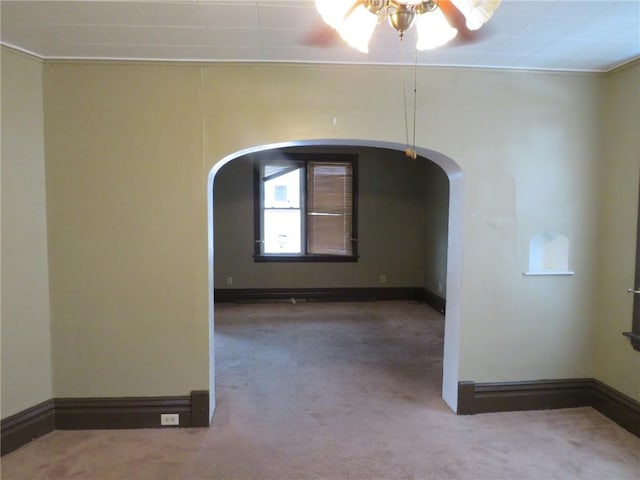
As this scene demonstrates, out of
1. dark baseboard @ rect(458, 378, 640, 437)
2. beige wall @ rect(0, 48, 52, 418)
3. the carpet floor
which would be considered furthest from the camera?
dark baseboard @ rect(458, 378, 640, 437)

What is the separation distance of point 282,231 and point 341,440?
4276mm

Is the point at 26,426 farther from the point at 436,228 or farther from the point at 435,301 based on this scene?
the point at 436,228

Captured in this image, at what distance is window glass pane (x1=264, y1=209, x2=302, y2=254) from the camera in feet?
21.2

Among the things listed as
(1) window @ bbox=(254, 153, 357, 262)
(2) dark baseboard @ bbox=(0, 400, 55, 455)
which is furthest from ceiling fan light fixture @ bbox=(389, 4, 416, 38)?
(1) window @ bbox=(254, 153, 357, 262)

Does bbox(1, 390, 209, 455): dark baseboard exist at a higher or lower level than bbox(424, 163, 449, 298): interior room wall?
lower

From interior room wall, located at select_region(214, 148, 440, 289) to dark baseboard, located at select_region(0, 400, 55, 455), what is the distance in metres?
3.84

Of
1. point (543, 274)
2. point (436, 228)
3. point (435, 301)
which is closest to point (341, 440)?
point (543, 274)

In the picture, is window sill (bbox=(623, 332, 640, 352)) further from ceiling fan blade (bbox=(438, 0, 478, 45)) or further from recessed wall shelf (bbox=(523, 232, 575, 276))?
ceiling fan blade (bbox=(438, 0, 478, 45))

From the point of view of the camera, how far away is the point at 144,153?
2631 millimetres

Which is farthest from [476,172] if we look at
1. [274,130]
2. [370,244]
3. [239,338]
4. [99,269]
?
[370,244]

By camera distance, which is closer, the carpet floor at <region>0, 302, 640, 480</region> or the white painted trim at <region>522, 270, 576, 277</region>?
the carpet floor at <region>0, 302, 640, 480</region>

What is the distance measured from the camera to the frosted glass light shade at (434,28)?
142 cm

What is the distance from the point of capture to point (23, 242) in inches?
98.2

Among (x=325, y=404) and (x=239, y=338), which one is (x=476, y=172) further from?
(x=239, y=338)
